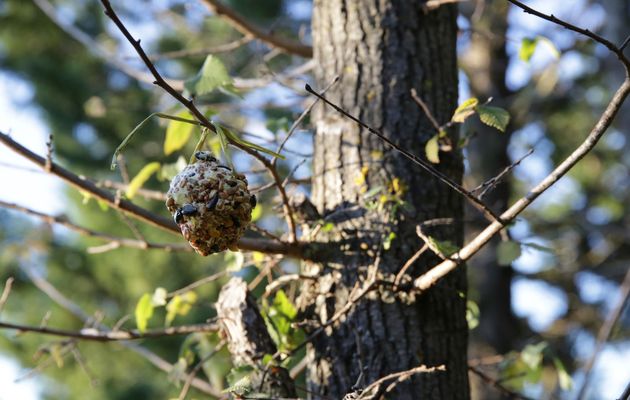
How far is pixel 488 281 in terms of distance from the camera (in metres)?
5.18

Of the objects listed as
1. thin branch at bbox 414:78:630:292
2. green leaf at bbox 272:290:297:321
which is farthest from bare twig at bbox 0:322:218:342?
thin branch at bbox 414:78:630:292

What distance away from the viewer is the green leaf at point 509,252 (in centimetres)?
158

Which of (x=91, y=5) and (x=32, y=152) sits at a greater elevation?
(x=91, y=5)

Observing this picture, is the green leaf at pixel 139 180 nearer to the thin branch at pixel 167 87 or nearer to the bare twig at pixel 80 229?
the bare twig at pixel 80 229

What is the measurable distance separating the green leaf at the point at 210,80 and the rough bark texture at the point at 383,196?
0.93 ft

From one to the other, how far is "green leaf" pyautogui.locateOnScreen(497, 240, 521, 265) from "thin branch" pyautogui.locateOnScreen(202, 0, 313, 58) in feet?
2.57

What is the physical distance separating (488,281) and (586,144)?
424cm

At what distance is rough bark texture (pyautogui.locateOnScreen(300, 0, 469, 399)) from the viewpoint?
4.88ft

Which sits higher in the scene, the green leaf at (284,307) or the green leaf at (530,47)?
the green leaf at (530,47)

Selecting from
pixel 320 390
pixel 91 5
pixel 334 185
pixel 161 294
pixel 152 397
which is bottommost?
pixel 320 390

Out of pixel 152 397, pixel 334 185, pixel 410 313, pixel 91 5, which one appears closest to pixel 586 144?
pixel 410 313

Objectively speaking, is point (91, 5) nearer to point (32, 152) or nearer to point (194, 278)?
point (194, 278)

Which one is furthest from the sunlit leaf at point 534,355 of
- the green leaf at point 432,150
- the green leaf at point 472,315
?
the green leaf at point 432,150

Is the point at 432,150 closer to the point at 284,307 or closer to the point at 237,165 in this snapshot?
the point at 284,307
